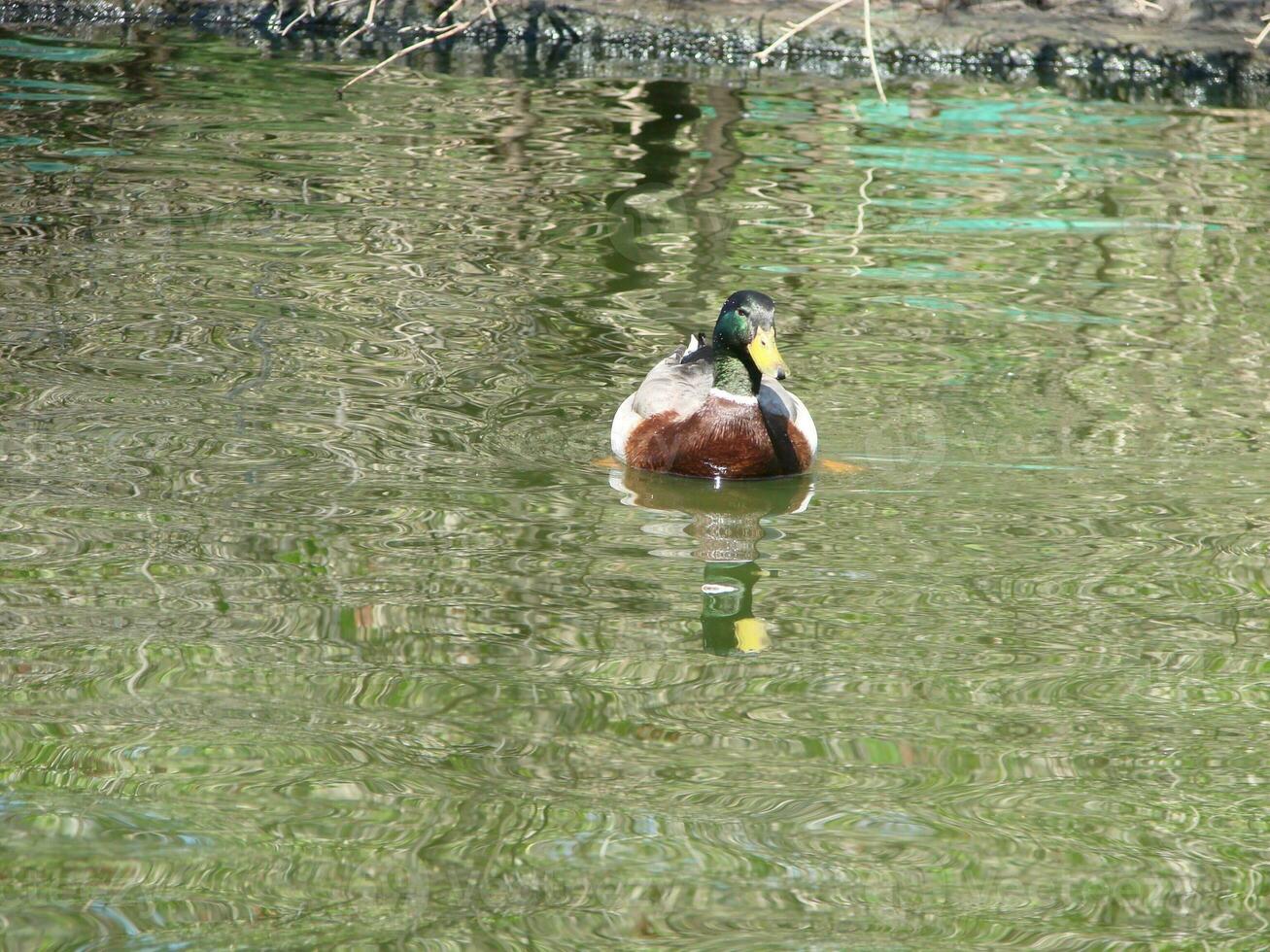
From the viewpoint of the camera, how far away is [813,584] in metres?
5.73

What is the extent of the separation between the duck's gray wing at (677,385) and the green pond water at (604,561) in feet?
0.89

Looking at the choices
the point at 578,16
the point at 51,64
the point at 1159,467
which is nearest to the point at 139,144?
the point at 51,64

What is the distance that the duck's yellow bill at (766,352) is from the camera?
6.55 m

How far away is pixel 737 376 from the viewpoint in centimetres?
699

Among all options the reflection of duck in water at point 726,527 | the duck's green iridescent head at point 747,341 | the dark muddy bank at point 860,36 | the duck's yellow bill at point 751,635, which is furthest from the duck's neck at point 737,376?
the dark muddy bank at point 860,36

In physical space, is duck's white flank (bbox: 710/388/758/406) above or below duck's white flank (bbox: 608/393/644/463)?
above

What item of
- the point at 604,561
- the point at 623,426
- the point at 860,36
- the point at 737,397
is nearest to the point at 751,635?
the point at 604,561

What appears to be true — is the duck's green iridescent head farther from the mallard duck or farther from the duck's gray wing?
the duck's gray wing

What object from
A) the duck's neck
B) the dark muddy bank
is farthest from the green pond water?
the dark muddy bank

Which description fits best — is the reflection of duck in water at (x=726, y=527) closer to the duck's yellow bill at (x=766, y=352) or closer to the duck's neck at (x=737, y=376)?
the duck's neck at (x=737, y=376)

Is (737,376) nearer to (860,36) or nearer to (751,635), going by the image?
(751,635)

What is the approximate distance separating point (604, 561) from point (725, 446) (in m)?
1.17

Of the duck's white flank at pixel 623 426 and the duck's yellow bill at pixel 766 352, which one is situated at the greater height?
the duck's yellow bill at pixel 766 352

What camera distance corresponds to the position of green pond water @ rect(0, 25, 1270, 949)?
156 inches
